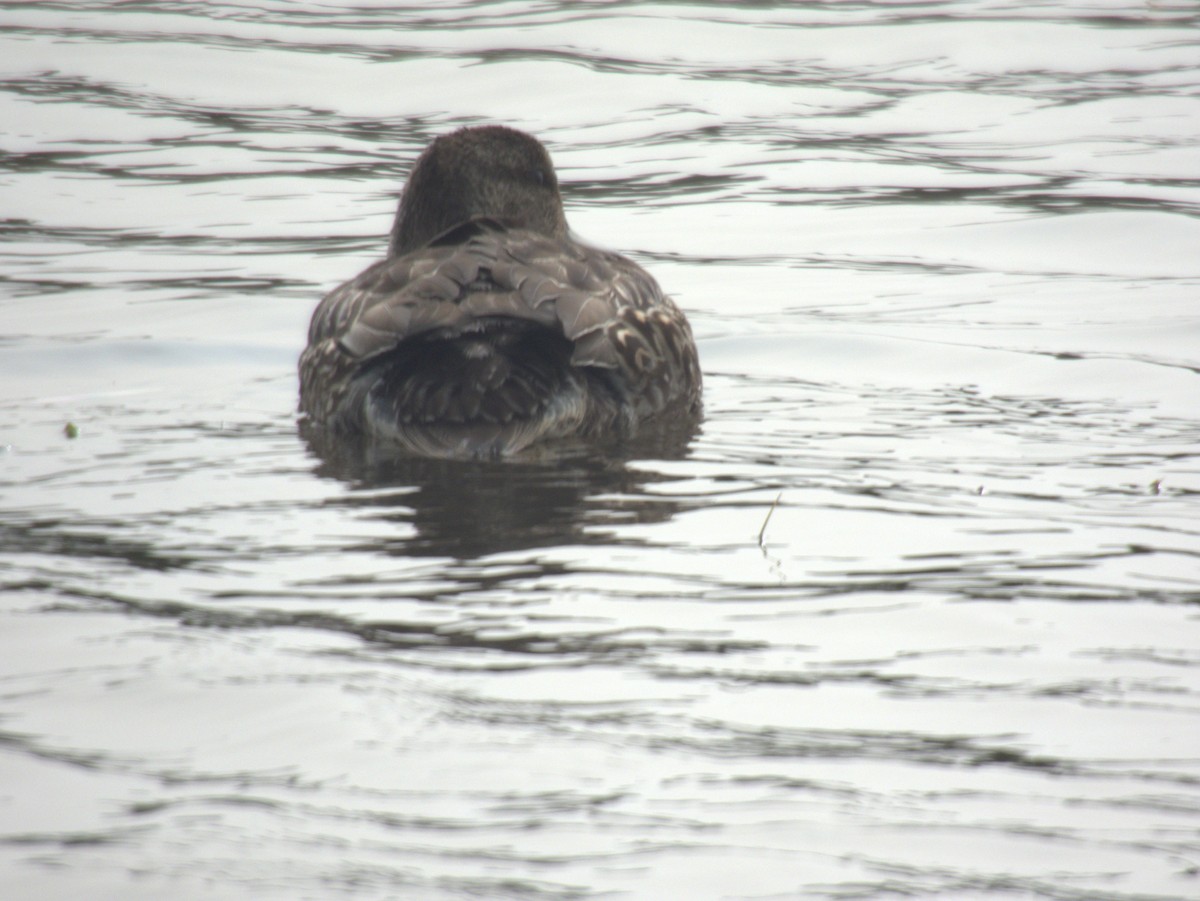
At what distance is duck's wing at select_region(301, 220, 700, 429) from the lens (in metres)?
6.87

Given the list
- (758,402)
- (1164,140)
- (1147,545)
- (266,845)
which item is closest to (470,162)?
(758,402)

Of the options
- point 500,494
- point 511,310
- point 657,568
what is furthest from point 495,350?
point 657,568

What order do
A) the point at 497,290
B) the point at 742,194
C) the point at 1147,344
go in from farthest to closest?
the point at 742,194, the point at 1147,344, the point at 497,290

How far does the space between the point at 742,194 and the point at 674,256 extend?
178 centimetres

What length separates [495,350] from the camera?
6918mm

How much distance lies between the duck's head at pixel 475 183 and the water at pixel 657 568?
37.8 inches

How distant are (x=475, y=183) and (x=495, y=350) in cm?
195

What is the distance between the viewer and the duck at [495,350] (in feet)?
22.6

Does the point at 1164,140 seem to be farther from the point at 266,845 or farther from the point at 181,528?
the point at 266,845

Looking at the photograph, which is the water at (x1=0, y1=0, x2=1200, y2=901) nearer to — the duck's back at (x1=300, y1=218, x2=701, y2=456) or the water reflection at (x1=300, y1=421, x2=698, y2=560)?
the water reflection at (x1=300, y1=421, x2=698, y2=560)

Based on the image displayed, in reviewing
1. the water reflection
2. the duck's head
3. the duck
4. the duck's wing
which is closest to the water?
the water reflection

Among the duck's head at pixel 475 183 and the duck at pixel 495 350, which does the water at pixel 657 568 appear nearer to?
the duck at pixel 495 350

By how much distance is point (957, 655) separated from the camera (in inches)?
189

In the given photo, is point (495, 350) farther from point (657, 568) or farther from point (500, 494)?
point (657, 568)
